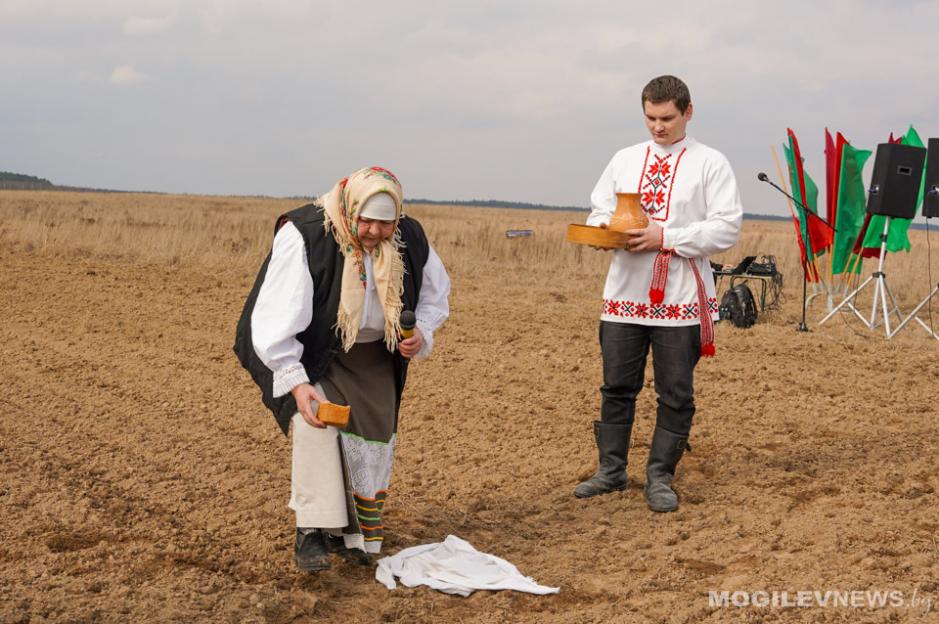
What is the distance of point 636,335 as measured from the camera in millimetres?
4508

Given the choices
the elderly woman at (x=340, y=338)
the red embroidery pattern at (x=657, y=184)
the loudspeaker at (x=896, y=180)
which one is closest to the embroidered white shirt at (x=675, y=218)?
the red embroidery pattern at (x=657, y=184)

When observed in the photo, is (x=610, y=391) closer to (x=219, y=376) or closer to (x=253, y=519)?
(x=253, y=519)

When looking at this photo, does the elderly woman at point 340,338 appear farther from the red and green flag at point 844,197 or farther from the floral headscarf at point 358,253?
the red and green flag at point 844,197

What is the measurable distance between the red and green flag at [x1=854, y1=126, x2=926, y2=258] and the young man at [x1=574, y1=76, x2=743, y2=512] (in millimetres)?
7200

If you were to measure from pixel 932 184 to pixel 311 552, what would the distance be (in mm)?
8319

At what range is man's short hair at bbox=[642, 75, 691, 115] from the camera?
13.8 feet

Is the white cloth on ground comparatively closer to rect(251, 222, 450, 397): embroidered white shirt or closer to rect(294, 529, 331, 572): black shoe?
rect(294, 529, 331, 572): black shoe

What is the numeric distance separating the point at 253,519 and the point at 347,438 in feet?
3.44

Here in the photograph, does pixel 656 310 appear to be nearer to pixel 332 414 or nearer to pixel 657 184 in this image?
pixel 657 184

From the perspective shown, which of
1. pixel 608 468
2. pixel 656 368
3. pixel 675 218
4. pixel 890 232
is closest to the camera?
pixel 675 218

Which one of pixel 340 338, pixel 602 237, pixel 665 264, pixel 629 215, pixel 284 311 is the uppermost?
pixel 629 215

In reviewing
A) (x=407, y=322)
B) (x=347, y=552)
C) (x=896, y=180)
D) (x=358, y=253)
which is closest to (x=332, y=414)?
(x=407, y=322)

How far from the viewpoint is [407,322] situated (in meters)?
3.70

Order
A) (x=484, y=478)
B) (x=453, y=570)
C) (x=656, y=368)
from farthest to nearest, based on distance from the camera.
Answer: (x=484, y=478) → (x=656, y=368) → (x=453, y=570)
